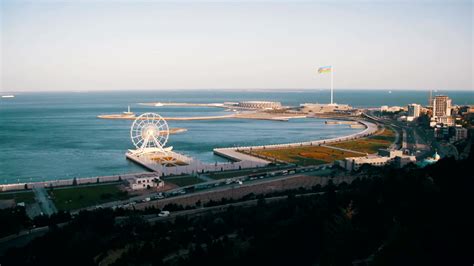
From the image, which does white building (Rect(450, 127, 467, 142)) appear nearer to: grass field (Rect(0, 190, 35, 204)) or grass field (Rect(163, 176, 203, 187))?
grass field (Rect(163, 176, 203, 187))

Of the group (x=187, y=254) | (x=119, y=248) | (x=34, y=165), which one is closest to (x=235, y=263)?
(x=187, y=254)

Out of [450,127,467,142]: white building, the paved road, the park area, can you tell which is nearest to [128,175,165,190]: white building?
the park area

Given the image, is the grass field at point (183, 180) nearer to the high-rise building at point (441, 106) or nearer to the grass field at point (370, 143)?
the grass field at point (370, 143)

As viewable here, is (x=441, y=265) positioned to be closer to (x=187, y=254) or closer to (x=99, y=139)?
(x=187, y=254)

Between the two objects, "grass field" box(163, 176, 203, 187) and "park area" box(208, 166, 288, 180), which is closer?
"grass field" box(163, 176, 203, 187)

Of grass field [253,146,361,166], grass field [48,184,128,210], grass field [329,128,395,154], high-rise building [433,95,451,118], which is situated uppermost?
high-rise building [433,95,451,118]

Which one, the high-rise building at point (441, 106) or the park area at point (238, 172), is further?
the high-rise building at point (441, 106)

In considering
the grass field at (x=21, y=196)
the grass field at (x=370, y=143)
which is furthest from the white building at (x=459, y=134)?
the grass field at (x=21, y=196)
